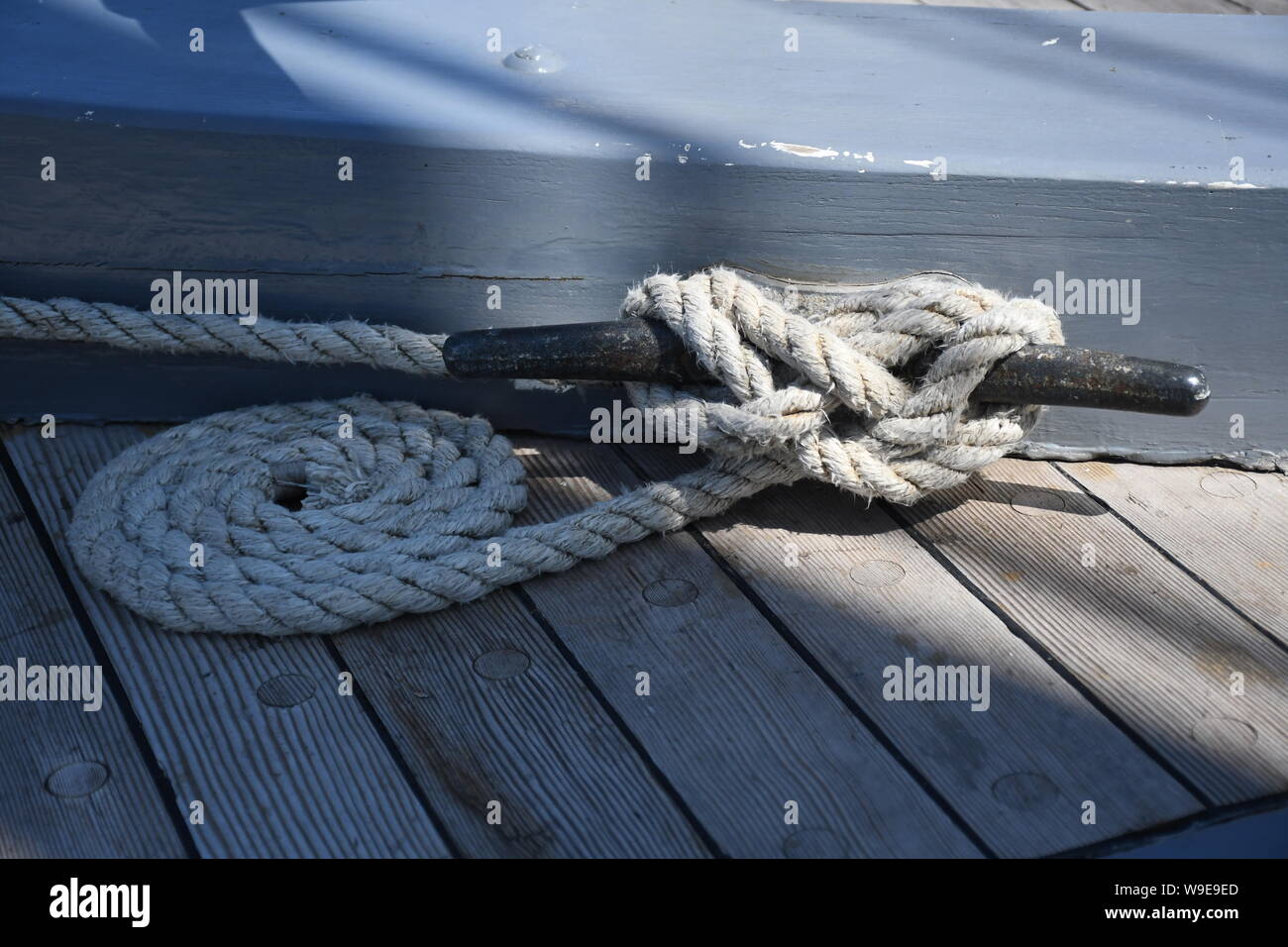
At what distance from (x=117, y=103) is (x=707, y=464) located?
0.87 meters

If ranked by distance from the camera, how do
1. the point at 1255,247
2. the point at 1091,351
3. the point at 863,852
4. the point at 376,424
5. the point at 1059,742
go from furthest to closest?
1. the point at 376,424
2. the point at 1255,247
3. the point at 1091,351
4. the point at 1059,742
5. the point at 863,852

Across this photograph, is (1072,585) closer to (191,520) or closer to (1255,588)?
(1255,588)

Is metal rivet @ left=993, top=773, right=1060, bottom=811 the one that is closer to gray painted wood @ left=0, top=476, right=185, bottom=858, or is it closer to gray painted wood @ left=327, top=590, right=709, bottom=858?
gray painted wood @ left=327, top=590, right=709, bottom=858

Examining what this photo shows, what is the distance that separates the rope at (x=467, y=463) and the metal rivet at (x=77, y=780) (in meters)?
0.21

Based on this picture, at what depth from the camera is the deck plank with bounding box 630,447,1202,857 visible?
1.29 metres

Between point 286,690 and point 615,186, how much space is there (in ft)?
2.38

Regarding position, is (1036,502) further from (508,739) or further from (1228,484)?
(508,739)

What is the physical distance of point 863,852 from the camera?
1.26m

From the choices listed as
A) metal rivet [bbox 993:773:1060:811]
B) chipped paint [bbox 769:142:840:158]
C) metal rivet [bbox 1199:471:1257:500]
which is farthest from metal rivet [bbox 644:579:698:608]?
metal rivet [bbox 1199:471:1257:500]

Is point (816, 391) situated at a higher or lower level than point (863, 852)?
higher

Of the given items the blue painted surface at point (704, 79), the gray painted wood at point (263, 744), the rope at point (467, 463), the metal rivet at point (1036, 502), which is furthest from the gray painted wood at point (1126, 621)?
the gray painted wood at point (263, 744)

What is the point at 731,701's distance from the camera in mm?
1426

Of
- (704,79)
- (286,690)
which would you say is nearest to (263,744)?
(286,690)

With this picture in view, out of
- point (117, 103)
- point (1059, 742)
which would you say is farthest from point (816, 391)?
point (117, 103)
